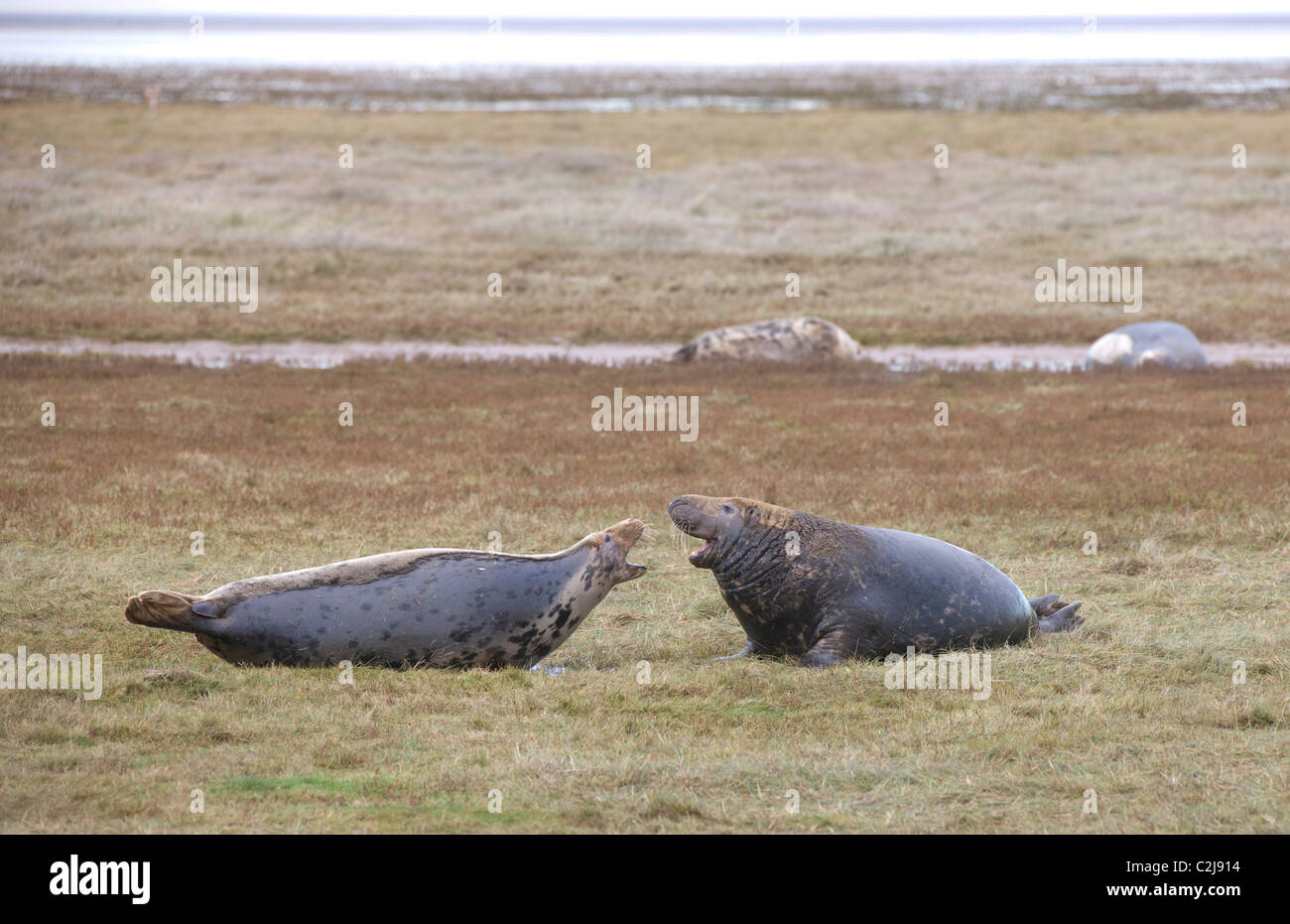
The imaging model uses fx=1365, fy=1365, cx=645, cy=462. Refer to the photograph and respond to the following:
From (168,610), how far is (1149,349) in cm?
2144

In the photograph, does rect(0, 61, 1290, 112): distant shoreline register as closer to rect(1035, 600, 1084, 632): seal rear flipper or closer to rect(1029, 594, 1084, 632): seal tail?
rect(1029, 594, 1084, 632): seal tail

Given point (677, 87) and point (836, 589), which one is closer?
point (836, 589)

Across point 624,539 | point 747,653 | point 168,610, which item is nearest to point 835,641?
point 747,653

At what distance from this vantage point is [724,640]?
416 inches

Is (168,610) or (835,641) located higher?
(168,610)

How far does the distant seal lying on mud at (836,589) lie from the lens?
9805mm

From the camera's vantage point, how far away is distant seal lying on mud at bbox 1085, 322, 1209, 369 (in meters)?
25.5

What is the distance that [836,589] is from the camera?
9.85 m

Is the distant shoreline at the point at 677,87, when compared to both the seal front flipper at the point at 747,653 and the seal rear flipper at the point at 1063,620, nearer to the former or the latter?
the seal rear flipper at the point at 1063,620

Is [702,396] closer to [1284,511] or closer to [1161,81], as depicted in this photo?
[1284,511]

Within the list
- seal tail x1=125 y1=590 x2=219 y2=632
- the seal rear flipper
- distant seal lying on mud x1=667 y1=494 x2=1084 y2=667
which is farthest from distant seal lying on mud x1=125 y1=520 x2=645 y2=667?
the seal rear flipper

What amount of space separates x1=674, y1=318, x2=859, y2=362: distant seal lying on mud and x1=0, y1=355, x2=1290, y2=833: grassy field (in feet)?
5.85

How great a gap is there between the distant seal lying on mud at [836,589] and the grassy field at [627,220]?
2070cm

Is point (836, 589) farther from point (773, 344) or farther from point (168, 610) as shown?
point (773, 344)
